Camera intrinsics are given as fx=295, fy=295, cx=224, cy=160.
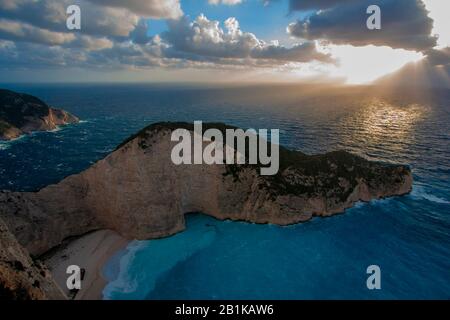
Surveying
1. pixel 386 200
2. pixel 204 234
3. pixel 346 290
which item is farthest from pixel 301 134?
pixel 346 290

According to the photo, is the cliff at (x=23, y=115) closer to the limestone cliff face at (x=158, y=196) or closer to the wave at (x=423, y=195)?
the limestone cliff face at (x=158, y=196)

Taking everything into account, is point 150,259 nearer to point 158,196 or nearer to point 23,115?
point 158,196

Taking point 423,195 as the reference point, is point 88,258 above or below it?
below

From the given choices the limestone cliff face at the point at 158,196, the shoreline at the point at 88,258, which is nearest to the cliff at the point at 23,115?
the limestone cliff face at the point at 158,196

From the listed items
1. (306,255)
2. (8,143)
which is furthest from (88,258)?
(8,143)

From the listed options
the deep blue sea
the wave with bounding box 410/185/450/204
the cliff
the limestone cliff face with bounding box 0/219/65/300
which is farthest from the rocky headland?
the cliff

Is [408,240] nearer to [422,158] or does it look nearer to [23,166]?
[422,158]
